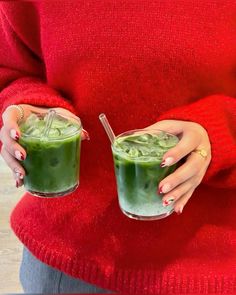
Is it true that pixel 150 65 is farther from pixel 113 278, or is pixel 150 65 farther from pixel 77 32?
pixel 113 278

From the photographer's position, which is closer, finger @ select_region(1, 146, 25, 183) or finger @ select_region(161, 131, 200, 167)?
finger @ select_region(161, 131, 200, 167)

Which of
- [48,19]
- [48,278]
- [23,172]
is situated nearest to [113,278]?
[48,278]

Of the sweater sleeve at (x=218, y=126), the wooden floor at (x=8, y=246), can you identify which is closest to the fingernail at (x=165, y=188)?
the sweater sleeve at (x=218, y=126)

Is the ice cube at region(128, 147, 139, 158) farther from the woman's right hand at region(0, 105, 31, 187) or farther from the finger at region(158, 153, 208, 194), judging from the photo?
the woman's right hand at region(0, 105, 31, 187)

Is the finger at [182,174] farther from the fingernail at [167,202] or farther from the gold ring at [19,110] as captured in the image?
the gold ring at [19,110]

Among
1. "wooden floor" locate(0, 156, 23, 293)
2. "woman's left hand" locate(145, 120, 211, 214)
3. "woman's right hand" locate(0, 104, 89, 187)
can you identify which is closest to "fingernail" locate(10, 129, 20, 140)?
"woman's right hand" locate(0, 104, 89, 187)

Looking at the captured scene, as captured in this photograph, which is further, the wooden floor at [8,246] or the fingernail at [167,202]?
the wooden floor at [8,246]

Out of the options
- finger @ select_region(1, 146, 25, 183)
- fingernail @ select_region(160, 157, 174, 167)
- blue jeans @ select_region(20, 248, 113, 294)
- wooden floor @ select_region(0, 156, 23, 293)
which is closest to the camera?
fingernail @ select_region(160, 157, 174, 167)
